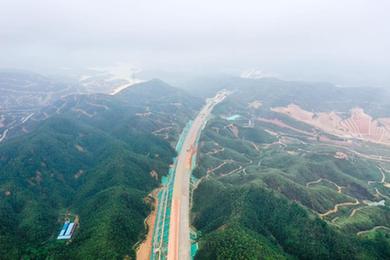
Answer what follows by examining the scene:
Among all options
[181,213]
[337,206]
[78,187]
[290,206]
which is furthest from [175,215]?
[337,206]

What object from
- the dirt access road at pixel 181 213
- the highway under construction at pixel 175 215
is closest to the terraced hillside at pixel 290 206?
the dirt access road at pixel 181 213

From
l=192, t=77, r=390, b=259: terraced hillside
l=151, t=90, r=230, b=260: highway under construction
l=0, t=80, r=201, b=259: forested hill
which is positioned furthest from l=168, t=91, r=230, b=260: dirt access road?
l=0, t=80, r=201, b=259: forested hill

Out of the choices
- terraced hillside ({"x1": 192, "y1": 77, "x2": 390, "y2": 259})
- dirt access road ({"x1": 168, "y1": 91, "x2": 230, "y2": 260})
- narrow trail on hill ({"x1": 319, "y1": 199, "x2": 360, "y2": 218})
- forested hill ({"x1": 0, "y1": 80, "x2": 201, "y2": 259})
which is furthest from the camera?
narrow trail on hill ({"x1": 319, "y1": 199, "x2": 360, "y2": 218})

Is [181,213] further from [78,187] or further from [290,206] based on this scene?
[78,187]

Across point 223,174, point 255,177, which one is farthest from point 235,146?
point 255,177

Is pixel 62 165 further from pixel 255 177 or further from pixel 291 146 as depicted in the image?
pixel 291 146

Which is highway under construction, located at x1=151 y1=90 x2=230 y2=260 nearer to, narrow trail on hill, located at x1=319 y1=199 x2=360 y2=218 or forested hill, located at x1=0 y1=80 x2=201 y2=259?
forested hill, located at x1=0 y1=80 x2=201 y2=259
